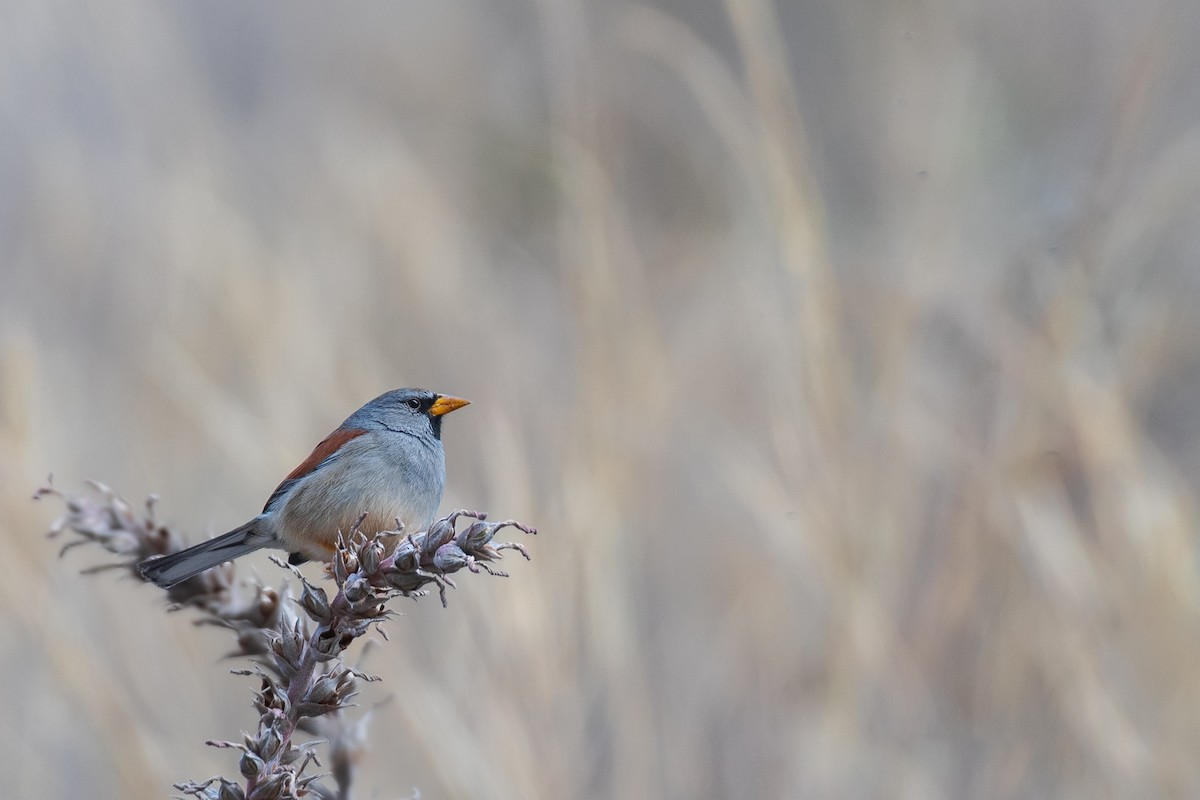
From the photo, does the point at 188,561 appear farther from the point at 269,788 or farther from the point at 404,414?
the point at 404,414

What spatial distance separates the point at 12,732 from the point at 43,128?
3345 mm

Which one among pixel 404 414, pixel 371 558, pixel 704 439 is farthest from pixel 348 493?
pixel 704 439

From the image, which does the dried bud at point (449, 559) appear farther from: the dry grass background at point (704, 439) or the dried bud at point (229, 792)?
the dry grass background at point (704, 439)

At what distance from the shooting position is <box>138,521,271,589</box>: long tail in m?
1.36

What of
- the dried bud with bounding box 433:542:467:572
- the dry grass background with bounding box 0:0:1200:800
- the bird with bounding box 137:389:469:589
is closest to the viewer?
the dried bud with bounding box 433:542:467:572

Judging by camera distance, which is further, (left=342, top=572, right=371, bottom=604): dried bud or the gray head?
the gray head

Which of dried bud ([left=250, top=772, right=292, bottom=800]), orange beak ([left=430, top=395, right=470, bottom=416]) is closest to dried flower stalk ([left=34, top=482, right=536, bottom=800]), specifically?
dried bud ([left=250, top=772, right=292, bottom=800])

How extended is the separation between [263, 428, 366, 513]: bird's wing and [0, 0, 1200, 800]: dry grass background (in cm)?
47

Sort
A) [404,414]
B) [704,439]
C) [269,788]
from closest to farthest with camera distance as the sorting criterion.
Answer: [269,788] < [404,414] < [704,439]

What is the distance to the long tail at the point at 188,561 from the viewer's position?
4.47ft

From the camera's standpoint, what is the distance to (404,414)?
2119mm

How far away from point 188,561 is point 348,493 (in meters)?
0.45

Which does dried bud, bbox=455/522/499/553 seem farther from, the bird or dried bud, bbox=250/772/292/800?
the bird

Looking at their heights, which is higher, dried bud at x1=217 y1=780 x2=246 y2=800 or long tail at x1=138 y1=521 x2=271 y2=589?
long tail at x1=138 y1=521 x2=271 y2=589
